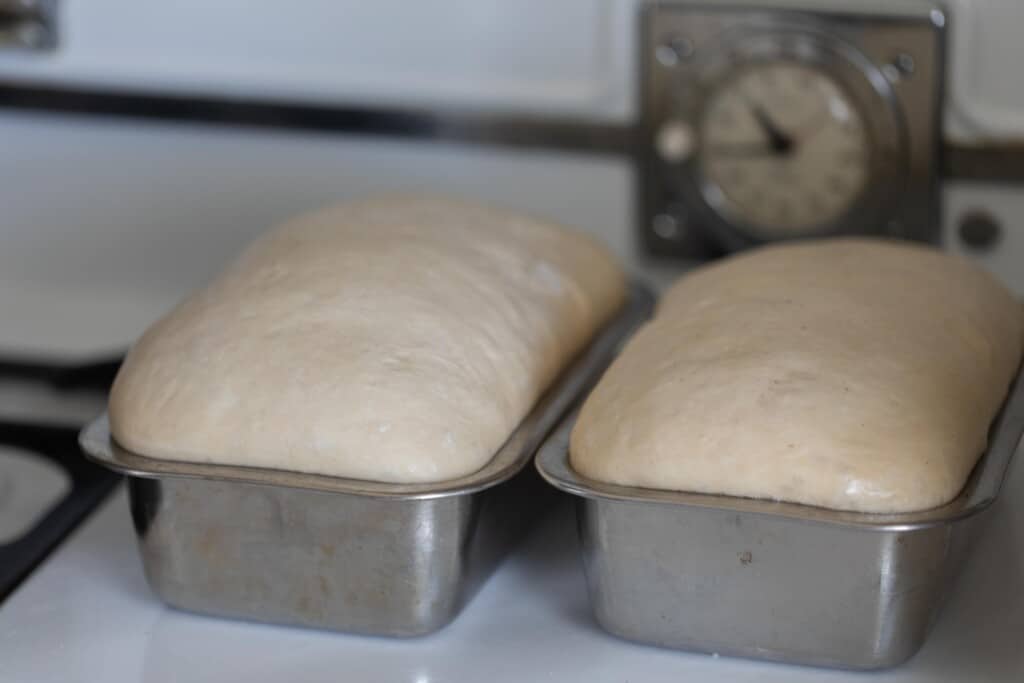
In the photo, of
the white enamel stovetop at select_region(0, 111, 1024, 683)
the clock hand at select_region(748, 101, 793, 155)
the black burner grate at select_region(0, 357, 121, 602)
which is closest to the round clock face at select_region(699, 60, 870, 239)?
the clock hand at select_region(748, 101, 793, 155)

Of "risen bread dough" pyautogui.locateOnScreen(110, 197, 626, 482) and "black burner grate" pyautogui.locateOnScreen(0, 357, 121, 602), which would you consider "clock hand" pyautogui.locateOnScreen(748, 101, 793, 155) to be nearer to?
"risen bread dough" pyautogui.locateOnScreen(110, 197, 626, 482)

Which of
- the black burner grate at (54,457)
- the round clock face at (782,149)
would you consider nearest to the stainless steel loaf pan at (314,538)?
the black burner grate at (54,457)

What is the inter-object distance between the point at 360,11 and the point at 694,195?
1.07 ft

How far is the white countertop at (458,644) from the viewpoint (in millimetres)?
838

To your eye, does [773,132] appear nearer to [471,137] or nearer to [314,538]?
[471,137]

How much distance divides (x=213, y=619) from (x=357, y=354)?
7.5 inches

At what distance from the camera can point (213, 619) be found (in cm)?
89

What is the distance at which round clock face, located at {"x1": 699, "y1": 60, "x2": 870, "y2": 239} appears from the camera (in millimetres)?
1167

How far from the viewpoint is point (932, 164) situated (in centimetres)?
117

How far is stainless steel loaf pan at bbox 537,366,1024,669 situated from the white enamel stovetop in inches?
1.0

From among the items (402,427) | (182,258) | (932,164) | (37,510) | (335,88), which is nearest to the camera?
(402,427)

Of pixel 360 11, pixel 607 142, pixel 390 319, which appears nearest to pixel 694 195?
pixel 607 142

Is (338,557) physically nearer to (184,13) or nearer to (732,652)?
(732,652)

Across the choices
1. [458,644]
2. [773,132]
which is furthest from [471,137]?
[458,644]
